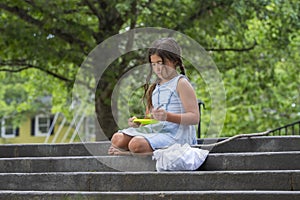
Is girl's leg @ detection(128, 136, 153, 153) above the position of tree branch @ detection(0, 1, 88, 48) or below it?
below

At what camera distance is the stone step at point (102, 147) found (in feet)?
22.0

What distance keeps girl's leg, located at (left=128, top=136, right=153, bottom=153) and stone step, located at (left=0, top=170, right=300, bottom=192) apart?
1.47ft

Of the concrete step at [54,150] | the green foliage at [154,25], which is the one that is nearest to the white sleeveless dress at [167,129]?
the concrete step at [54,150]

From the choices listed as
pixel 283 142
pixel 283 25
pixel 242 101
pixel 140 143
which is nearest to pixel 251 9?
pixel 283 25

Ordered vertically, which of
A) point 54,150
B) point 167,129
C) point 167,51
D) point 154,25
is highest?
point 154,25

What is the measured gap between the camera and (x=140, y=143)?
6.05 m

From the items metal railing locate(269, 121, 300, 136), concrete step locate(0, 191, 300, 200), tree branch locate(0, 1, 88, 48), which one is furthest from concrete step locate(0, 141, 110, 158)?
tree branch locate(0, 1, 88, 48)

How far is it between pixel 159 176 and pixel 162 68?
1223mm

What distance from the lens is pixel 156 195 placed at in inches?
205

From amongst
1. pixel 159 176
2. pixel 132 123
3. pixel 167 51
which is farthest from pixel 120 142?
pixel 167 51

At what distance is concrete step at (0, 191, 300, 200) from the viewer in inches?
197

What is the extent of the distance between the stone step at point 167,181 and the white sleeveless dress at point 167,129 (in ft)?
1.79

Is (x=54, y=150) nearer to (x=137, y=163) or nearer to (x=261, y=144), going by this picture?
(x=137, y=163)

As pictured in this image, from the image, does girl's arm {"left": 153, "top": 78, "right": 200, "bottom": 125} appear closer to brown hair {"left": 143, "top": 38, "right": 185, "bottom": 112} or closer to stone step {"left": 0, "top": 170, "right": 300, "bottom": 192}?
brown hair {"left": 143, "top": 38, "right": 185, "bottom": 112}
